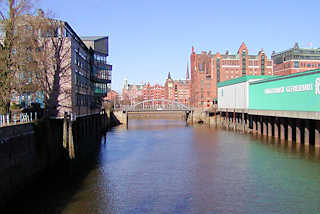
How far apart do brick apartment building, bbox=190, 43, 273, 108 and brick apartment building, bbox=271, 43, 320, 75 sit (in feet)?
18.3

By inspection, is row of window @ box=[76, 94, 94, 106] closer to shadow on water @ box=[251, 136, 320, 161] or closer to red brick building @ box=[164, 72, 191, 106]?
shadow on water @ box=[251, 136, 320, 161]

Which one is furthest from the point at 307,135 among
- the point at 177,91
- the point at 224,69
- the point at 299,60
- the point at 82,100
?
the point at 177,91

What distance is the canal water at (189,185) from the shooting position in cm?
1656

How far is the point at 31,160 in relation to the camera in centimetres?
2145

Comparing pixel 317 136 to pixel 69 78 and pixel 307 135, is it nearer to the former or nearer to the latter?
pixel 307 135

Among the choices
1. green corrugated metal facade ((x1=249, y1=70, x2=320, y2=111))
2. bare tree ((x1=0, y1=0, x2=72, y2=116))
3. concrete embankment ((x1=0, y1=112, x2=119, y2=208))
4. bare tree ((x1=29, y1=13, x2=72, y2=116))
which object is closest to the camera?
concrete embankment ((x1=0, y1=112, x2=119, y2=208))

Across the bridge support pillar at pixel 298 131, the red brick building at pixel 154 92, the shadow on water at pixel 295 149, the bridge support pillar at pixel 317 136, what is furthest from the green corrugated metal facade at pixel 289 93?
the red brick building at pixel 154 92

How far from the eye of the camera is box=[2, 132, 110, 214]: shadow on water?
1623cm

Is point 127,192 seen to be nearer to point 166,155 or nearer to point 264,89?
point 166,155

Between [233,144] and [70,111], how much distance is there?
800 inches

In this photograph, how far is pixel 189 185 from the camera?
67.9 ft

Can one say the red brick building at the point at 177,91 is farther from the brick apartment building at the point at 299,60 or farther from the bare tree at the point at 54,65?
the bare tree at the point at 54,65

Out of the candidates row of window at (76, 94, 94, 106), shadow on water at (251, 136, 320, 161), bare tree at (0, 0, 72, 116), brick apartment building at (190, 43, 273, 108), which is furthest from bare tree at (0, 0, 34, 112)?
brick apartment building at (190, 43, 273, 108)

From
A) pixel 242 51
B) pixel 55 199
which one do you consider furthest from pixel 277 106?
pixel 242 51
